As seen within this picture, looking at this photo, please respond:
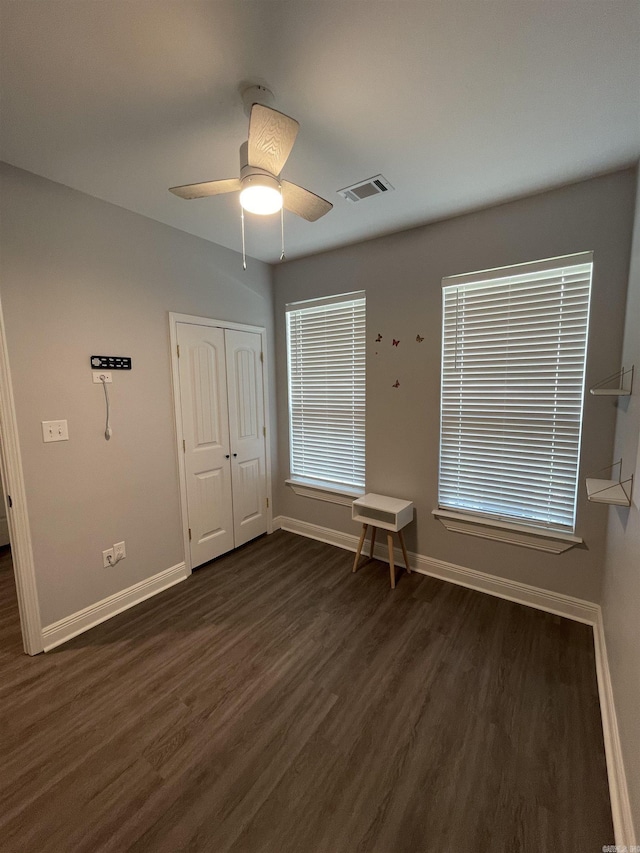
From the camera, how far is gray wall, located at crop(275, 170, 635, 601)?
2.05m

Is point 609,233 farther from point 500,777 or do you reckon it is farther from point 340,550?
point 340,550

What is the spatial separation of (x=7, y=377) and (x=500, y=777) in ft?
9.75

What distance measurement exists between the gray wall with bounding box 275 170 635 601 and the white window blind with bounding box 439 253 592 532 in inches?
3.0

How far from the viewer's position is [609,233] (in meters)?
2.01

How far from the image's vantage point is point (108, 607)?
2.38 meters

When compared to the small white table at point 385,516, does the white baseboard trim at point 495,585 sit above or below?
below

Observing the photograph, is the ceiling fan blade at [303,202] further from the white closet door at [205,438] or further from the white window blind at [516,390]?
the white closet door at [205,438]

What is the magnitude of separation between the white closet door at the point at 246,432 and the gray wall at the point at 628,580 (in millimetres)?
2740

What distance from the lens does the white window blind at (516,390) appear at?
219 centimetres

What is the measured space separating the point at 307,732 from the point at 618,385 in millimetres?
2491

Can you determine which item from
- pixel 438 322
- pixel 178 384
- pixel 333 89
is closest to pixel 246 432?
pixel 178 384

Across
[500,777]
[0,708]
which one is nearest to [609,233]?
[500,777]

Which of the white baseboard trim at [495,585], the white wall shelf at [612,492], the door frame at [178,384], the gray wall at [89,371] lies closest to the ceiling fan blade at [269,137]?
the gray wall at [89,371]

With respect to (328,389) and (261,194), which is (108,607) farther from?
(261,194)
